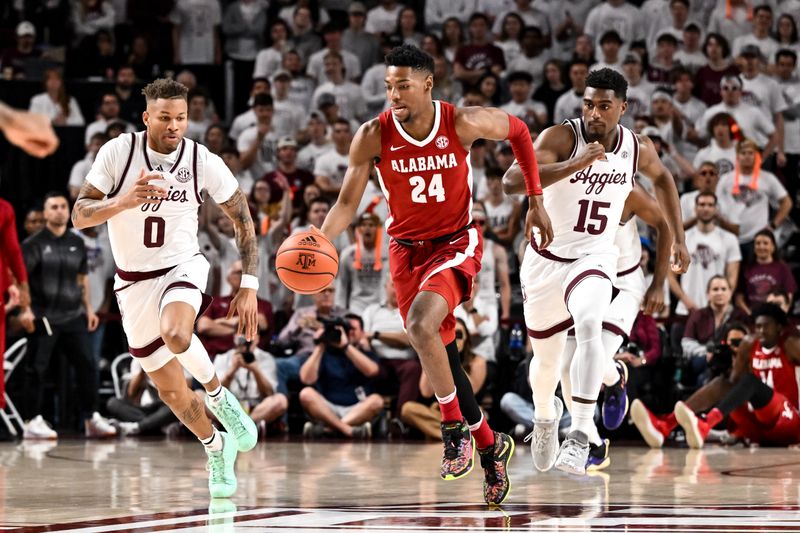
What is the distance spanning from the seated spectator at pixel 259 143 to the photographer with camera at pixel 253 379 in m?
3.22

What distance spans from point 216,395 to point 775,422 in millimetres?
5718

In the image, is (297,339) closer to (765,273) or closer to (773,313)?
(773,313)

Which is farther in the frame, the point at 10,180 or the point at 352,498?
the point at 10,180

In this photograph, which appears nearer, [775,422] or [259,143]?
[775,422]

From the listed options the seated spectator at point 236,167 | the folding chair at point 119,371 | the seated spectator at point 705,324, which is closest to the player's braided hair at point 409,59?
the seated spectator at point 705,324

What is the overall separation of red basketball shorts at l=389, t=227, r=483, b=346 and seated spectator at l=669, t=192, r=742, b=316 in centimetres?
663

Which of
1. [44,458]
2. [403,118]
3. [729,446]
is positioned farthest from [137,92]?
[403,118]

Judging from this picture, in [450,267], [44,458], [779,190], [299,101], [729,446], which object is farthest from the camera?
[299,101]

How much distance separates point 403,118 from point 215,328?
21.7 ft

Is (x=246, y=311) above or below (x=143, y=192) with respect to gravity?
below

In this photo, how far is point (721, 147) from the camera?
14570mm

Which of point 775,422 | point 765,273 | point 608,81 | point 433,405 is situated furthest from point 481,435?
point 765,273

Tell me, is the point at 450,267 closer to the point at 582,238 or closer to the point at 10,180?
the point at 582,238

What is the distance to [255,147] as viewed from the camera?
609 inches
